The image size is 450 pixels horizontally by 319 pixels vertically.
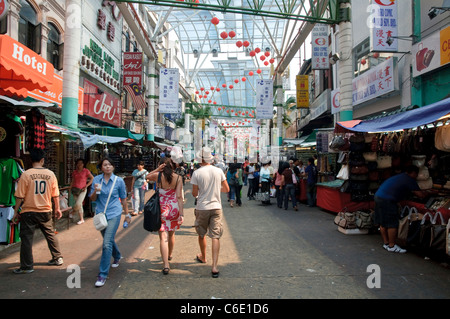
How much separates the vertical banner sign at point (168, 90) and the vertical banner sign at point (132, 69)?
1.34 m

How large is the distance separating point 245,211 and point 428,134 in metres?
6.02

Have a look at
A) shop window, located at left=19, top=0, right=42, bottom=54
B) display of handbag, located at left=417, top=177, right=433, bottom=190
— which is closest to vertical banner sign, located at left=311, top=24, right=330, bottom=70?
display of handbag, located at left=417, top=177, right=433, bottom=190

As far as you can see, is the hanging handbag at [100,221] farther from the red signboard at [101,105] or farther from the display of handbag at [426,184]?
the red signboard at [101,105]

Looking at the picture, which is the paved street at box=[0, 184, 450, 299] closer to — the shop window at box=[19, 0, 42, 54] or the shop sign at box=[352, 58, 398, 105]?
the shop sign at box=[352, 58, 398, 105]

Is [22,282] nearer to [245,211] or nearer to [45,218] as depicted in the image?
[45,218]

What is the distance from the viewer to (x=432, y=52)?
9.68 meters

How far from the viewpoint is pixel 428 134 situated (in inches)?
257

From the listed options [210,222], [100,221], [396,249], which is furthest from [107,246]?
[396,249]

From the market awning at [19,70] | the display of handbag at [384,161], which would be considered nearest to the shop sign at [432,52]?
the display of handbag at [384,161]

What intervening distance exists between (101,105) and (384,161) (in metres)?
14.9

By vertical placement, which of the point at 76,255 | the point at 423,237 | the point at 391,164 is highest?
the point at 391,164

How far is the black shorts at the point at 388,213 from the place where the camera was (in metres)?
5.68

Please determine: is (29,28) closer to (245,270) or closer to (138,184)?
(138,184)
